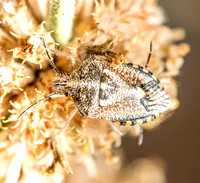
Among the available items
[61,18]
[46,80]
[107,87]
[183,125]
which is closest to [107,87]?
[107,87]

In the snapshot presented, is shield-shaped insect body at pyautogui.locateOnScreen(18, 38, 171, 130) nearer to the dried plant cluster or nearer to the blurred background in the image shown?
the dried plant cluster

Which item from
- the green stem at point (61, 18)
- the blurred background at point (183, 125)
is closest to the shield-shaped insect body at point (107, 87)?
the green stem at point (61, 18)

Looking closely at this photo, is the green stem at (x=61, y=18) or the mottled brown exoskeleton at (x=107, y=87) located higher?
the green stem at (x=61, y=18)

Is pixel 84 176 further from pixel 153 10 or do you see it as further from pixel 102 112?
pixel 153 10

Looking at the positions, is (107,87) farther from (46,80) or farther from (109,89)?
(46,80)

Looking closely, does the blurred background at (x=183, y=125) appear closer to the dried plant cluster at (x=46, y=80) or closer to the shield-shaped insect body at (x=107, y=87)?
the dried plant cluster at (x=46, y=80)

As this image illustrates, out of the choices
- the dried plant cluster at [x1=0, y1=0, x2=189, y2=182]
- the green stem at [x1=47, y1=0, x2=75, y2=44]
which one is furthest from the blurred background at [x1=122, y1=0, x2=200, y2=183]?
the green stem at [x1=47, y1=0, x2=75, y2=44]
